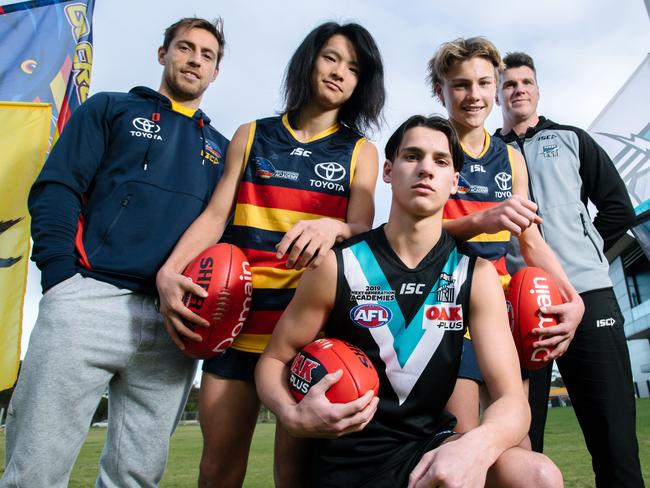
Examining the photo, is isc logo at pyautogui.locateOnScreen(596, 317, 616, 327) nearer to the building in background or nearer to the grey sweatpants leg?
the grey sweatpants leg

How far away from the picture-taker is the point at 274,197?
2859 millimetres

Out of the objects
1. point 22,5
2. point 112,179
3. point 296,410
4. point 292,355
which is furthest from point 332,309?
point 22,5

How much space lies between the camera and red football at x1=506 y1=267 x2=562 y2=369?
2.65m

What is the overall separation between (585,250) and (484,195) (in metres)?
0.82

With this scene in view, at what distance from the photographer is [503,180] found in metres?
3.21

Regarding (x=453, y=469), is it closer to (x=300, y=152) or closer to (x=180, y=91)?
(x=300, y=152)

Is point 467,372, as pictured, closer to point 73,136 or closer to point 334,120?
point 334,120

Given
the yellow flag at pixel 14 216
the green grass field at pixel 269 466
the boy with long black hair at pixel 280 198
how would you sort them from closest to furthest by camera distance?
the boy with long black hair at pixel 280 198 < the yellow flag at pixel 14 216 < the green grass field at pixel 269 466

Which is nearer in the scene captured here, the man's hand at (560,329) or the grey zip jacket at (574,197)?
the man's hand at (560,329)

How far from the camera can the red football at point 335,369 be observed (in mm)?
2057

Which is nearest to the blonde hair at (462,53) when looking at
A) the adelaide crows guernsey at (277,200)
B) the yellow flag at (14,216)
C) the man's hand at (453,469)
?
the adelaide crows guernsey at (277,200)

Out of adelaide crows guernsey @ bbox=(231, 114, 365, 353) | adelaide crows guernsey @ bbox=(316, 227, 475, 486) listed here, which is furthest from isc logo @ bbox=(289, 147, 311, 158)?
adelaide crows guernsey @ bbox=(316, 227, 475, 486)

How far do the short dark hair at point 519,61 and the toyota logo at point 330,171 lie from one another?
6.21ft

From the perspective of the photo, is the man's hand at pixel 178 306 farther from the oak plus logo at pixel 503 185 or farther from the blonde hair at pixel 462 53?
the blonde hair at pixel 462 53
